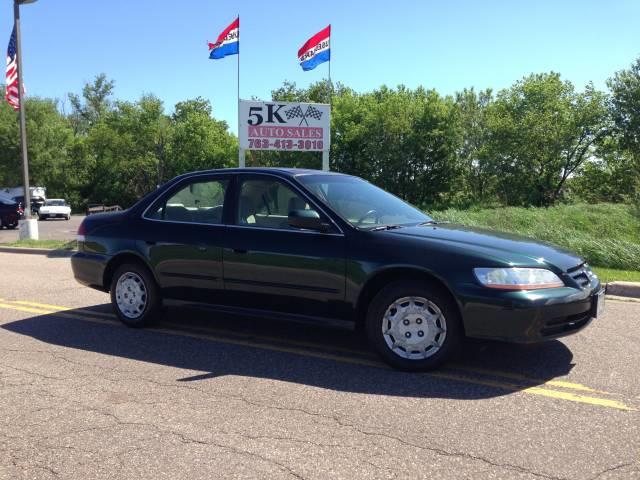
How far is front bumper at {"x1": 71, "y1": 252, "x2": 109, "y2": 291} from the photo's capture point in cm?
642

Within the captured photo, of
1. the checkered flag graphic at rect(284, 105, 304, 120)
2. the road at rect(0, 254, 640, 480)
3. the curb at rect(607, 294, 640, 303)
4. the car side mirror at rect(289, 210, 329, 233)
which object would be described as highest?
the checkered flag graphic at rect(284, 105, 304, 120)

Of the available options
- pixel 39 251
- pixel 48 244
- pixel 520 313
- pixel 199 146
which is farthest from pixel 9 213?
pixel 199 146

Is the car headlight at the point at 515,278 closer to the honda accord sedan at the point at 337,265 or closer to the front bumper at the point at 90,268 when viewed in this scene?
the honda accord sedan at the point at 337,265

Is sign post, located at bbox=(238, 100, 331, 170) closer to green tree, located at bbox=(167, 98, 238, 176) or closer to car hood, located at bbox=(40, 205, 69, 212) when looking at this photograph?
car hood, located at bbox=(40, 205, 69, 212)

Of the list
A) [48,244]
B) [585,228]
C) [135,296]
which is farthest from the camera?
[585,228]

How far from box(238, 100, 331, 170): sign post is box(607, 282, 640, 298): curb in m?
9.05

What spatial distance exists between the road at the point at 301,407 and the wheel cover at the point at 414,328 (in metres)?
0.20

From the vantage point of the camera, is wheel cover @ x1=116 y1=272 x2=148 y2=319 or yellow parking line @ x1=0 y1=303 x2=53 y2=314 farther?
yellow parking line @ x1=0 y1=303 x2=53 y2=314

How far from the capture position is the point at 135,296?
6238 mm

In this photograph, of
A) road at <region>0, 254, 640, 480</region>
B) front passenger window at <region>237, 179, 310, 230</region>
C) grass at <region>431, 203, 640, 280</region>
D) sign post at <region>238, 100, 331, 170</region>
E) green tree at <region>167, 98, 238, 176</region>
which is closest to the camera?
road at <region>0, 254, 640, 480</region>

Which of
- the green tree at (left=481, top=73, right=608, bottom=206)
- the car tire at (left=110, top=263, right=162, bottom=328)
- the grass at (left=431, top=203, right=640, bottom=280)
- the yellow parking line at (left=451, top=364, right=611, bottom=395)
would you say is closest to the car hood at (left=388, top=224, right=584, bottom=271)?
the yellow parking line at (left=451, top=364, right=611, bottom=395)

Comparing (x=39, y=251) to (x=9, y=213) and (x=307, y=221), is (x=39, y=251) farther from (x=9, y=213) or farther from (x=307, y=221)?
(x=9, y=213)

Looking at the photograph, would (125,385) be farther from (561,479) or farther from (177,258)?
(561,479)

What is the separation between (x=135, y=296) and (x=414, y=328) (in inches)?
124
